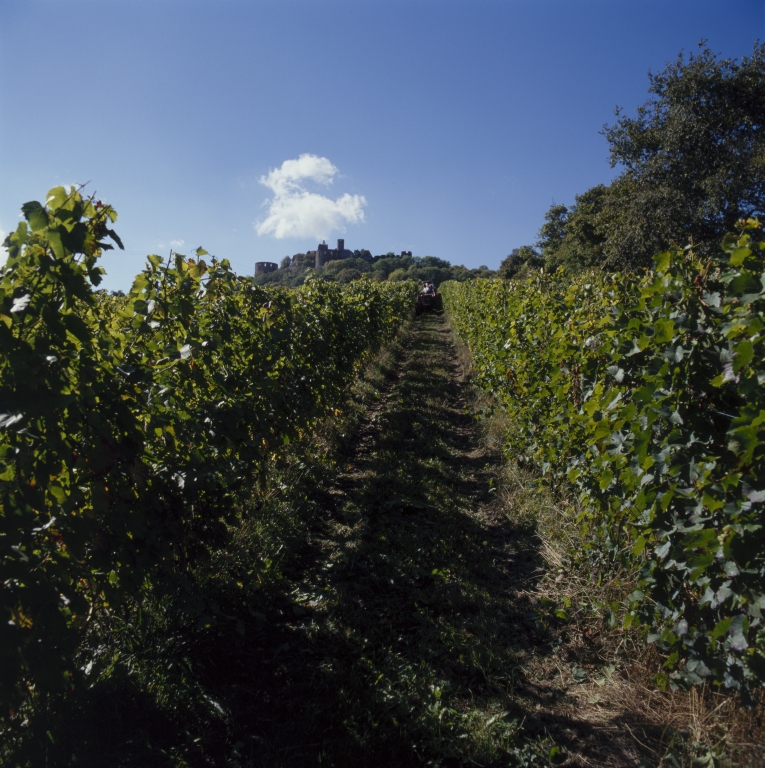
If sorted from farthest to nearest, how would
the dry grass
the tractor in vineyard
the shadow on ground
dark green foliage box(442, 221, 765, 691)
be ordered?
the tractor in vineyard, the shadow on ground, the dry grass, dark green foliage box(442, 221, 765, 691)

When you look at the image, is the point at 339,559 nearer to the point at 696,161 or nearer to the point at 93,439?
the point at 93,439

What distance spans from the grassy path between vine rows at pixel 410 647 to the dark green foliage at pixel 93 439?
786mm

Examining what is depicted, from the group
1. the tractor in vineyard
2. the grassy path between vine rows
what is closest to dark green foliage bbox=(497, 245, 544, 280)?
the tractor in vineyard

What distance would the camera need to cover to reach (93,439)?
88.8 inches

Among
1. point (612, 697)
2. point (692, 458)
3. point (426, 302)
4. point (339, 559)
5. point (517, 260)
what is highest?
point (517, 260)

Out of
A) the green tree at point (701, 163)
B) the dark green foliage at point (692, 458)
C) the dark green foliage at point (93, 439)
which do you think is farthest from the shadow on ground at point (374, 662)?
the green tree at point (701, 163)

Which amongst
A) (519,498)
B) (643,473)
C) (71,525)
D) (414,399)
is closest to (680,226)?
(414,399)

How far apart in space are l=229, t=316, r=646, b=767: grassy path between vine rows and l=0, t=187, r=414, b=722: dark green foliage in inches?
31.0

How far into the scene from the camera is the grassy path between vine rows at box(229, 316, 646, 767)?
2.43 m

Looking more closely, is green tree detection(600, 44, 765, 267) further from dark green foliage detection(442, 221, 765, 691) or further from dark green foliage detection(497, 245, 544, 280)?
dark green foliage detection(497, 245, 544, 280)

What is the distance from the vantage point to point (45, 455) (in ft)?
6.75

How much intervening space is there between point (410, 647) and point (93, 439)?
6.71 feet

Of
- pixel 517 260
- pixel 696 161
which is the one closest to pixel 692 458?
pixel 696 161

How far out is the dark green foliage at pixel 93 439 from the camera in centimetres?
197
